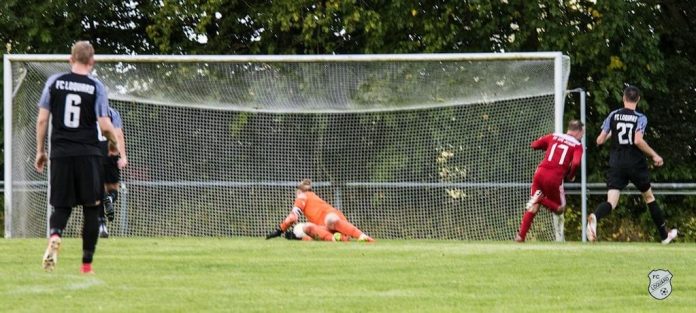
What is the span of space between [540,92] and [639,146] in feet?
8.04

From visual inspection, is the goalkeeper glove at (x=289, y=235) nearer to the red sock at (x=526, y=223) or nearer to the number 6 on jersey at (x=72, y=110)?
the red sock at (x=526, y=223)

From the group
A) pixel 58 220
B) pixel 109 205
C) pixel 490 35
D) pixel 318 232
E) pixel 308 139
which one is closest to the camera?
pixel 58 220

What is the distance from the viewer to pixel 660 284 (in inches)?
374

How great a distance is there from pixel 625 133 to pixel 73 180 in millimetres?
7757

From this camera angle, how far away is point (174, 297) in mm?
8938

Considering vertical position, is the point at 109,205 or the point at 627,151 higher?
the point at 627,151

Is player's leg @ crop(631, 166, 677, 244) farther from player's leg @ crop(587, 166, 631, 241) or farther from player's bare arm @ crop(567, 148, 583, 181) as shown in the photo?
player's bare arm @ crop(567, 148, 583, 181)

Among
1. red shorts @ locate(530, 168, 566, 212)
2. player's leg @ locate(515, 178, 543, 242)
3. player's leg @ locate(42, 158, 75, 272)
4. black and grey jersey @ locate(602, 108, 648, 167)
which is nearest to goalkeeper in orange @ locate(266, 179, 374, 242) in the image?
player's leg @ locate(515, 178, 543, 242)

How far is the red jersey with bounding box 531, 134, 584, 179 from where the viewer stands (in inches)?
650

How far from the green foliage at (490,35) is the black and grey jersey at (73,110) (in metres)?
11.1

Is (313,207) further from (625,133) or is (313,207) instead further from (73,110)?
(73,110)

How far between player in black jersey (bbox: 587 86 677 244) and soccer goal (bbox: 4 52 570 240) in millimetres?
2132

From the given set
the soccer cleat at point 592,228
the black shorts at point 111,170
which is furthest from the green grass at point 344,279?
the black shorts at point 111,170

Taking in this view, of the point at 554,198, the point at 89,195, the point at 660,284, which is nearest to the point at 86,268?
the point at 89,195
